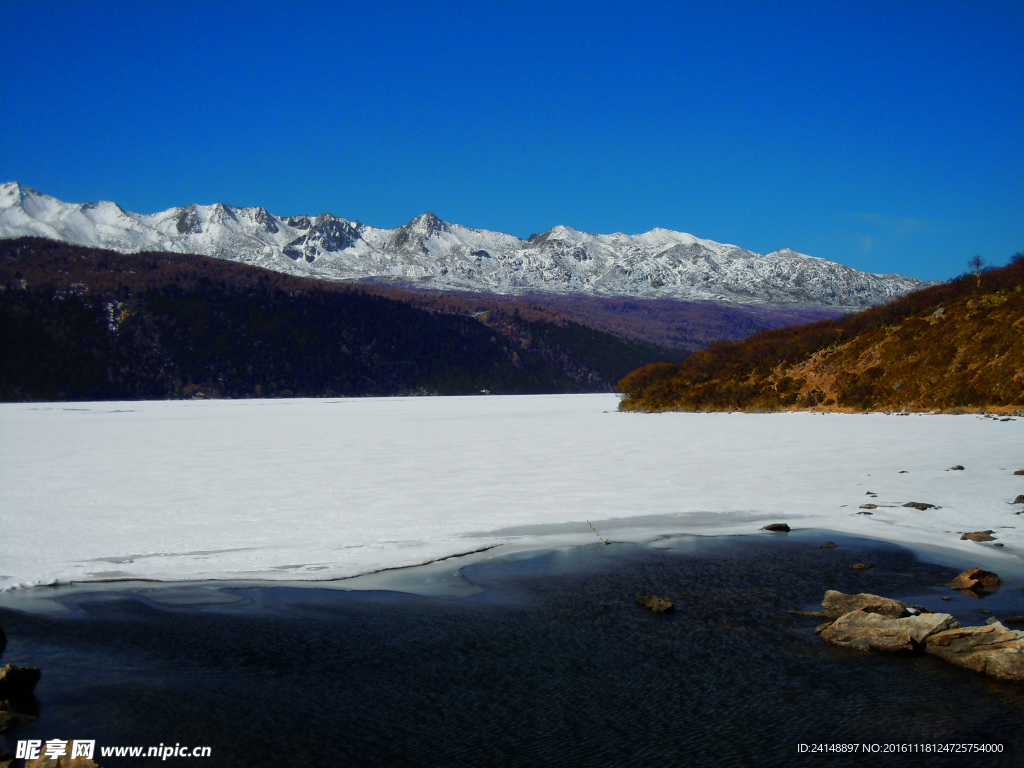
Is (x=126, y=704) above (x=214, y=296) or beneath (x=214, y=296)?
beneath

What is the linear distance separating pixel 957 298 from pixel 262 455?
108ft

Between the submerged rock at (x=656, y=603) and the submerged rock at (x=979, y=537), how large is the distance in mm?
4975

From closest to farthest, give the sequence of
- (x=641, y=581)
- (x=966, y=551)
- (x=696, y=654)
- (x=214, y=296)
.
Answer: (x=696, y=654)
(x=641, y=581)
(x=966, y=551)
(x=214, y=296)

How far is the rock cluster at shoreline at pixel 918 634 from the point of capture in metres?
5.50

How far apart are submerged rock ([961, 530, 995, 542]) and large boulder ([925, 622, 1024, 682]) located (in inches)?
162

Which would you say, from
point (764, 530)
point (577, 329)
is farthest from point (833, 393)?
point (577, 329)

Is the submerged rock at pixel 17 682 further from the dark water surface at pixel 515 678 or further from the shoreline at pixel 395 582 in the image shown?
the shoreline at pixel 395 582

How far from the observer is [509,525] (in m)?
11.0

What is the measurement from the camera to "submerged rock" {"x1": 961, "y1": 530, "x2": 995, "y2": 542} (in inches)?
367

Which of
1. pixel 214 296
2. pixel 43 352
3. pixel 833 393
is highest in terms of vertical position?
pixel 214 296

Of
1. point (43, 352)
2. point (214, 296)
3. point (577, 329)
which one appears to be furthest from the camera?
point (577, 329)

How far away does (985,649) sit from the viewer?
5.61m

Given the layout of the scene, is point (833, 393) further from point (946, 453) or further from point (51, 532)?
point (51, 532)

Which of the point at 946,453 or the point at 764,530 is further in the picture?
the point at 946,453
